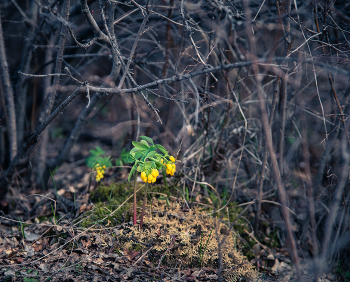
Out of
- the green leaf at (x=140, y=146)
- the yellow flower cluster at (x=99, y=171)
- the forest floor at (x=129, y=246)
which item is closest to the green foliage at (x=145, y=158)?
the green leaf at (x=140, y=146)

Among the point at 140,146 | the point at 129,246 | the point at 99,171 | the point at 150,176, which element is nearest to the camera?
the point at 150,176

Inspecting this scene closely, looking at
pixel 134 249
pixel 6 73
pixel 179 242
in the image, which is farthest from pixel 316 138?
pixel 6 73

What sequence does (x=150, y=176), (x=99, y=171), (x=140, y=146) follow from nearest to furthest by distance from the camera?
(x=150, y=176) → (x=140, y=146) → (x=99, y=171)

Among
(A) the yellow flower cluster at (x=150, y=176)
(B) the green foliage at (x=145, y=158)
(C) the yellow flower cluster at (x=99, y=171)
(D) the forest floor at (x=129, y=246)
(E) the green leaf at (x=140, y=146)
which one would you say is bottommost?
(D) the forest floor at (x=129, y=246)

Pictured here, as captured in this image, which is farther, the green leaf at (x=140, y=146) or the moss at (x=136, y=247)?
the moss at (x=136, y=247)

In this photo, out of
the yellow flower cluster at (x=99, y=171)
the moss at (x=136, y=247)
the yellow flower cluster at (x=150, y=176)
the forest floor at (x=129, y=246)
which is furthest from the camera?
the yellow flower cluster at (x=99, y=171)

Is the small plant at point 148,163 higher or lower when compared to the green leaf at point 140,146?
lower

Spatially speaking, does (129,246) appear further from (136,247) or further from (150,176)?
(150,176)

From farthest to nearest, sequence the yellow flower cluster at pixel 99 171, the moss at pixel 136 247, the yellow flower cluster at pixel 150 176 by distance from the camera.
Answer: the yellow flower cluster at pixel 99 171, the moss at pixel 136 247, the yellow flower cluster at pixel 150 176

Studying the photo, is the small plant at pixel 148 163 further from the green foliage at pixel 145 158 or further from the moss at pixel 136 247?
the moss at pixel 136 247

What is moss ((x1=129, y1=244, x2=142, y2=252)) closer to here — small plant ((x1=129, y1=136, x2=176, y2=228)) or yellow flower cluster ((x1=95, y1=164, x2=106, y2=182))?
small plant ((x1=129, y1=136, x2=176, y2=228))

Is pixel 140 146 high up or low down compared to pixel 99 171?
up

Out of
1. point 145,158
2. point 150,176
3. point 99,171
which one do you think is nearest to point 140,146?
point 145,158

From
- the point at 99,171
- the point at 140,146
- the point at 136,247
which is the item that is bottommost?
the point at 136,247
